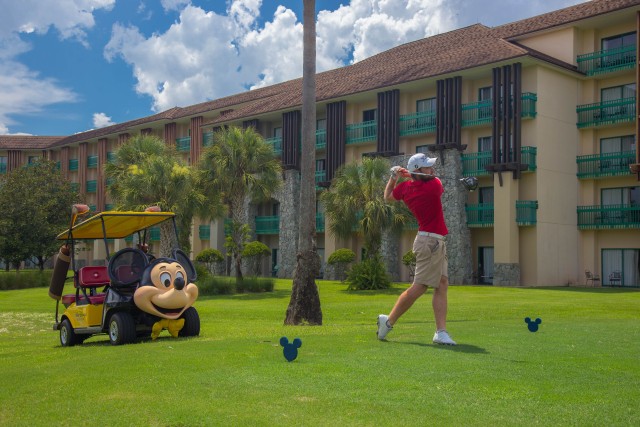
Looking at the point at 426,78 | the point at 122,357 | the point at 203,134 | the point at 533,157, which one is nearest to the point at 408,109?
the point at 426,78

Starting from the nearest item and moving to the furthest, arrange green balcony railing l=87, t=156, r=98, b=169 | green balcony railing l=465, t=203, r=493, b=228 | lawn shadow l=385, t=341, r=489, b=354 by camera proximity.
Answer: lawn shadow l=385, t=341, r=489, b=354, green balcony railing l=465, t=203, r=493, b=228, green balcony railing l=87, t=156, r=98, b=169

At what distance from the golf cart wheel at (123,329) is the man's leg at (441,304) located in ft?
17.2

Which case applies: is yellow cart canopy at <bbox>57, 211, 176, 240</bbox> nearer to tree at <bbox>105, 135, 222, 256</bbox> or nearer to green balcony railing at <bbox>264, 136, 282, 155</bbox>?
tree at <bbox>105, 135, 222, 256</bbox>

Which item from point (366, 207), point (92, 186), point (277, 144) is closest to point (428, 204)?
point (366, 207)

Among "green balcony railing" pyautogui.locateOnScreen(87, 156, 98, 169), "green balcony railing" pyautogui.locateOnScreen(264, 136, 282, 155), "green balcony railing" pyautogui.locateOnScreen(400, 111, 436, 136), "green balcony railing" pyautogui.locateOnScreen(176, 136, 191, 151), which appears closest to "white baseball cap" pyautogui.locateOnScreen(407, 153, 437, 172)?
"green balcony railing" pyautogui.locateOnScreen(400, 111, 436, 136)

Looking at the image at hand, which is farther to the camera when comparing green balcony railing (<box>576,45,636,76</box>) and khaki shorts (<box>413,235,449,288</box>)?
green balcony railing (<box>576,45,636,76</box>)

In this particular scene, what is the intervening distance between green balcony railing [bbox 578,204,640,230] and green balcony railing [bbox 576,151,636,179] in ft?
5.87

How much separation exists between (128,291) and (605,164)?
34.4 m

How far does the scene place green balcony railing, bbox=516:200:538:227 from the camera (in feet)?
129

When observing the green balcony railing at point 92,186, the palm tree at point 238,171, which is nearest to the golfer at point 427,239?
the palm tree at point 238,171

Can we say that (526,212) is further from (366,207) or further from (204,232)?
(204,232)

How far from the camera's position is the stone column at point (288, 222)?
5175 centimetres

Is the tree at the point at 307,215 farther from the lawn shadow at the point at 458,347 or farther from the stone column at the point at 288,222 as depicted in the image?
the stone column at the point at 288,222

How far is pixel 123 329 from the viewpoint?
11.9 metres
